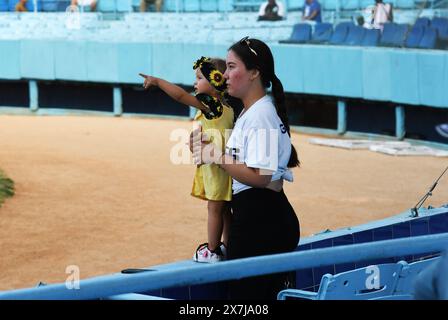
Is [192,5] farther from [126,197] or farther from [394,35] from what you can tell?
[126,197]

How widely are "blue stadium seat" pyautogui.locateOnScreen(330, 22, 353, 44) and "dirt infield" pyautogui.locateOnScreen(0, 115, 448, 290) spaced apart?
1.93 meters

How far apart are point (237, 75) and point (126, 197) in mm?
7507

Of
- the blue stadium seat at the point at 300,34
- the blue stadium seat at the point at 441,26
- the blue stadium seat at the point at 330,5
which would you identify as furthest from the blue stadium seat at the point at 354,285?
the blue stadium seat at the point at 330,5

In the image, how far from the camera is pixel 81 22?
72.1 feet

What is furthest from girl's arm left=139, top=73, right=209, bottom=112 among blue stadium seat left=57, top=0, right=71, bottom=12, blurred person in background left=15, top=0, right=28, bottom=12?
blurred person in background left=15, top=0, right=28, bottom=12

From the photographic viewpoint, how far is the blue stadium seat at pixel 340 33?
55.2 ft

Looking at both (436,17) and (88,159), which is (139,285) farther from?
(436,17)

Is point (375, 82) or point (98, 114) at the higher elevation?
point (375, 82)

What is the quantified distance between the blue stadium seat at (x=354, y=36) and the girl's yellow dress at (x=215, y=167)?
12.4m

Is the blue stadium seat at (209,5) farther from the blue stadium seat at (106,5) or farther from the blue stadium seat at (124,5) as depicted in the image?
the blue stadium seat at (106,5)
